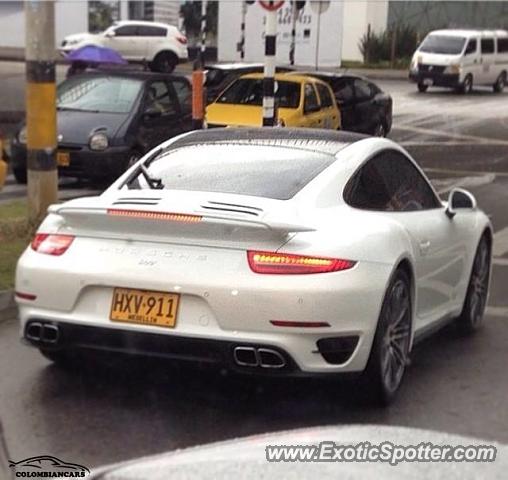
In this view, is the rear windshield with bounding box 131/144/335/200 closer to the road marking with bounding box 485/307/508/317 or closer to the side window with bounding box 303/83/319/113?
the road marking with bounding box 485/307/508/317

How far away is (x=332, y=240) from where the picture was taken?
533 centimetres

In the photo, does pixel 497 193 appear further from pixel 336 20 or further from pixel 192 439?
pixel 336 20

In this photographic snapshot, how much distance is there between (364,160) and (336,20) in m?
25.1

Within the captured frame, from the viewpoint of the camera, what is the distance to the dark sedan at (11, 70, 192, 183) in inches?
531

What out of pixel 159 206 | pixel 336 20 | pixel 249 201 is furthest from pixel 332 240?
pixel 336 20

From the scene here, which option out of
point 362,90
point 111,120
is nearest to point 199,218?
point 111,120

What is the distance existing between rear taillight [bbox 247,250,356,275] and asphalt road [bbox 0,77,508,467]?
28.2 inches

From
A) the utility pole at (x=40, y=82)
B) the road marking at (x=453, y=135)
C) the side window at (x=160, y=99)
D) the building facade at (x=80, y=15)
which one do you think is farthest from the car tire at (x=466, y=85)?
the utility pole at (x=40, y=82)

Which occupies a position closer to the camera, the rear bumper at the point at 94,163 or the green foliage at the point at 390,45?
the rear bumper at the point at 94,163

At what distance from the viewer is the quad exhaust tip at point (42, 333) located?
5441mm

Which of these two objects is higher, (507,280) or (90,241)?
(90,241)

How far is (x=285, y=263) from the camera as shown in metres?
5.16

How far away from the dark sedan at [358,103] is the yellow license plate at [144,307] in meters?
14.8

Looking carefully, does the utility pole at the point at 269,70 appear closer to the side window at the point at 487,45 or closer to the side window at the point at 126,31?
the side window at the point at 487,45
